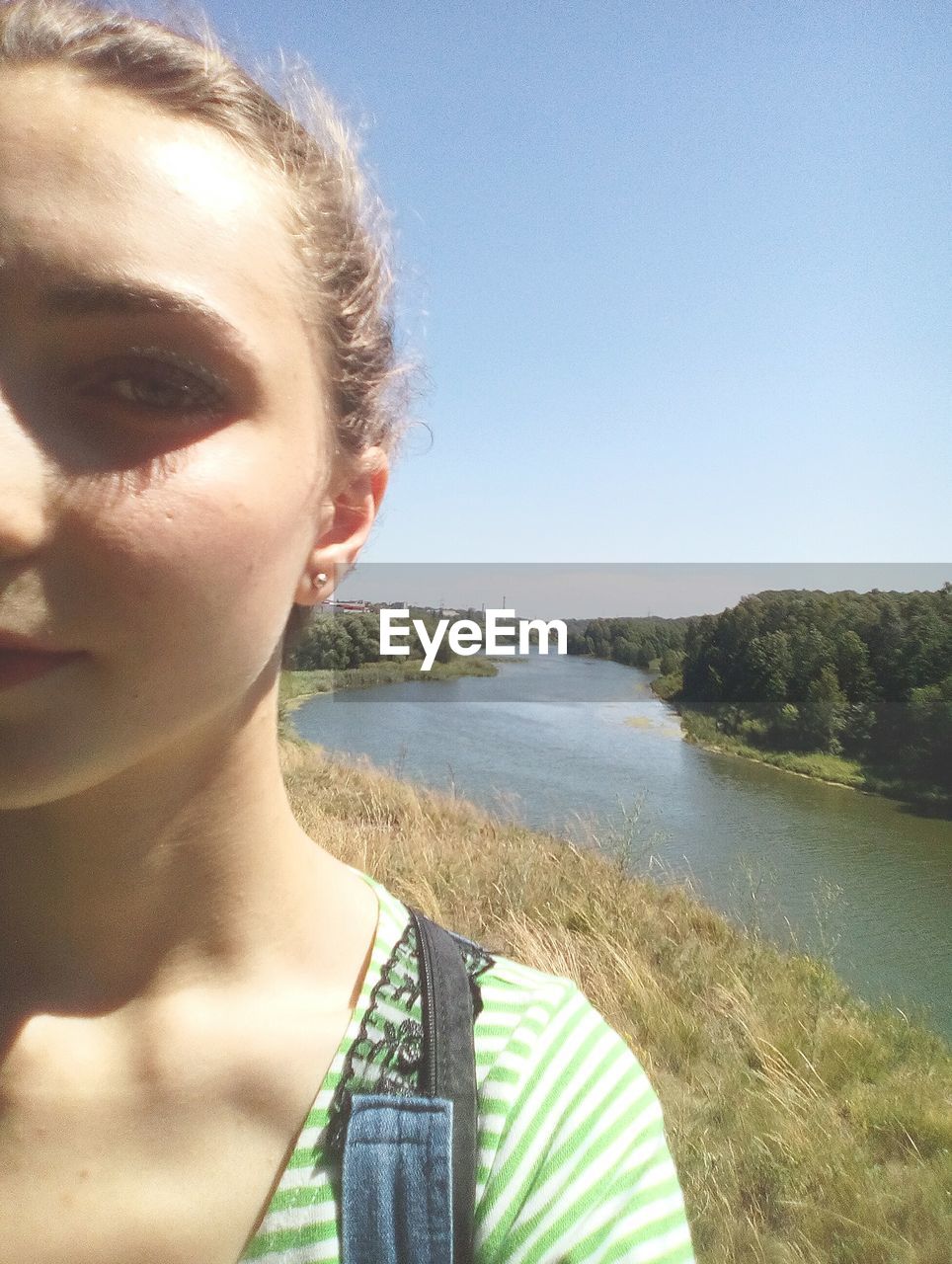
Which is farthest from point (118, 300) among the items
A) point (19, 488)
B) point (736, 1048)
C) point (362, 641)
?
point (362, 641)

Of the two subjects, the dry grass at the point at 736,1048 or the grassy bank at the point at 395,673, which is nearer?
the dry grass at the point at 736,1048

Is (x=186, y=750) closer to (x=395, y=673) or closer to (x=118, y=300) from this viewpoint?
(x=118, y=300)

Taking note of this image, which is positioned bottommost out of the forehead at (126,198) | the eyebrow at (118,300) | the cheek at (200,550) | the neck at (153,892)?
the neck at (153,892)

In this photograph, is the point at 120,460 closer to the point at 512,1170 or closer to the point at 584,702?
the point at 512,1170

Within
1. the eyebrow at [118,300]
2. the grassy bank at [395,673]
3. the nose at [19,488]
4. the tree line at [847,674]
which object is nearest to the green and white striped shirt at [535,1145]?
the nose at [19,488]

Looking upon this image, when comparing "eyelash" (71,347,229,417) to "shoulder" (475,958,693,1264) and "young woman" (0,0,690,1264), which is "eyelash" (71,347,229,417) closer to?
"young woman" (0,0,690,1264)

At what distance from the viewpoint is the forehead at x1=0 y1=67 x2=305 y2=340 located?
66 cm

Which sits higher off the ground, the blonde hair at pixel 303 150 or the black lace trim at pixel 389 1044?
the blonde hair at pixel 303 150

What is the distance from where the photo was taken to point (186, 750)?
820 millimetres

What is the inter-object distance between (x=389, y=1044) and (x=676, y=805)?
1361 centimetres

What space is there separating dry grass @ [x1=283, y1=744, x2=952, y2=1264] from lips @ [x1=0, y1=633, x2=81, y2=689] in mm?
2949

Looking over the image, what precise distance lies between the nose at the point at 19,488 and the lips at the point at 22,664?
0.24 ft

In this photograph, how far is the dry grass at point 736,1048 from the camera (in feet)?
8.96

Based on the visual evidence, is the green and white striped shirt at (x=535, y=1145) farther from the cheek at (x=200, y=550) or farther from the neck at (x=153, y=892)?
the cheek at (x=200, y=550)
